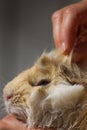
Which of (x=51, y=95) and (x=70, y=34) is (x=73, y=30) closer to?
(x=70, y=34)

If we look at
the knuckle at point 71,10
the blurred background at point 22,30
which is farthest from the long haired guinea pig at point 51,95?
the blurred background at point 22,30

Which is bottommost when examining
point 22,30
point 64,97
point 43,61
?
point 64,97

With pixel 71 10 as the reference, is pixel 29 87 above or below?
below

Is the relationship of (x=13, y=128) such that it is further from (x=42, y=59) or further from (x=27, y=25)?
(x=27, y=25)

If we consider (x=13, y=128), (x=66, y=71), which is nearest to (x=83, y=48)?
(x=66, y=71)

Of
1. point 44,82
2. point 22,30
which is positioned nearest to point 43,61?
point 44,82

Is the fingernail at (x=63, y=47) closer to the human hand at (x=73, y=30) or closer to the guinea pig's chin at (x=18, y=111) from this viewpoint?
the human hand at (x=73, y=30)
